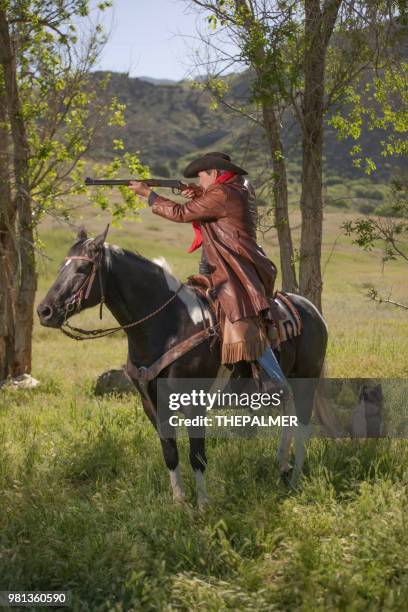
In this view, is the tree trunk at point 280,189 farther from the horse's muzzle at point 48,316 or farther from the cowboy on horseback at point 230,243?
the horse's muzzle at point 48,316

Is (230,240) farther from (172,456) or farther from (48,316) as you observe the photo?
(172,456)

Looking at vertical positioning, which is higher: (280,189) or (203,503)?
(280,189)

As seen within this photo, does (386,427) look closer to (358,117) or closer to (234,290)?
(234,290)

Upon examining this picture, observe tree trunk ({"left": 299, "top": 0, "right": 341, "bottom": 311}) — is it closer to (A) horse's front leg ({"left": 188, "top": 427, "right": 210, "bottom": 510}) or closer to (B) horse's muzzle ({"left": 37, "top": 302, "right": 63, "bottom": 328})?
(A) horse's front leg ({"left": 188, "top": 427, "right": 210, "bottom": 510})

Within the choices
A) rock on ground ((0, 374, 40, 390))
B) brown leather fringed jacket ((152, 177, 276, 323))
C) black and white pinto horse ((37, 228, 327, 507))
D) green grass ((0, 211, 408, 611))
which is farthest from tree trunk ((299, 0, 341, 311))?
rock on ground ((0, 374, 40, 390))

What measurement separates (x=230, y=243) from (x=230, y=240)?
0.03 meters

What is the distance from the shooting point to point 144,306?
6.05m

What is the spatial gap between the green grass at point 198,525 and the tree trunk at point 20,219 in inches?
193

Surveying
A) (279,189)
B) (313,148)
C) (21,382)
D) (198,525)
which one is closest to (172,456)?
(198,525)

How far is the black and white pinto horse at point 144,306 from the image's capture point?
5676mm

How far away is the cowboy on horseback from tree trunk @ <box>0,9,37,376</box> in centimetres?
688

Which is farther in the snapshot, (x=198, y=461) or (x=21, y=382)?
(x=21, y=382)

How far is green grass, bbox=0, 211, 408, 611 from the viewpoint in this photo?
469 centimetres

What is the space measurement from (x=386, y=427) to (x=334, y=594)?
154 inches
